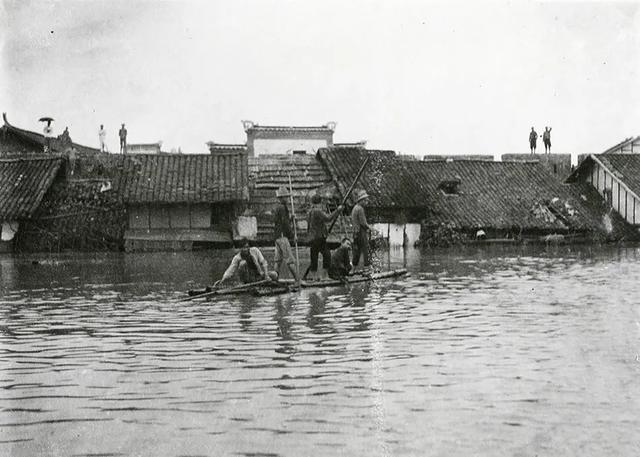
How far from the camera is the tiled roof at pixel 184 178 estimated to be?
27.3 metres

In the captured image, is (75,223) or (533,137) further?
(533,137)

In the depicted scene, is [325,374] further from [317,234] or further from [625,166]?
[625,166]

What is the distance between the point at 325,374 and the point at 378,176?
2418 centimetres

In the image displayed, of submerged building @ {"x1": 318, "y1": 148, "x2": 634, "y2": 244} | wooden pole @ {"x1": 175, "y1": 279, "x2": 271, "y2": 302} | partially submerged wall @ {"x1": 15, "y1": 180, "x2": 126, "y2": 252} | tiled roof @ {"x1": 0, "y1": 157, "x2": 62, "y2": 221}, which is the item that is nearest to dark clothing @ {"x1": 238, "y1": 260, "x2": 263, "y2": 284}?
wooden pole @ {"x1": 175, "y1": 279, "x2": 271, "y2": 302}

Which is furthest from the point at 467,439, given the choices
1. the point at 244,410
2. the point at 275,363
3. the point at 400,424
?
the point at 275,363

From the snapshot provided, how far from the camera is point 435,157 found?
37969mm

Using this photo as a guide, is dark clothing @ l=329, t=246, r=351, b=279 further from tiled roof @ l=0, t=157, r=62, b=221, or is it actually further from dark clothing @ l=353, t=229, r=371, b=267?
tiled roof @ l=0, t=157, r=62, b=221

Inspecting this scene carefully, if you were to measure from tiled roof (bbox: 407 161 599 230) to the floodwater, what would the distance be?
17.0 m

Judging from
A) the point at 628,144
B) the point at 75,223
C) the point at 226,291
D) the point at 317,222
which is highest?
the point at 628,144

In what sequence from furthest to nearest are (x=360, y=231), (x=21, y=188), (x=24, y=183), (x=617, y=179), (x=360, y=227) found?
1. (x=617, y=179)
2. (x=24, y=183)
3. (x=21, y=188)
4. (x=360, y=231)
5. (x=360, y=227)

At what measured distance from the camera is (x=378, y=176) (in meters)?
30.7

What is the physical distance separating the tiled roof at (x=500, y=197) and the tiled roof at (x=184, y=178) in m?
7.17

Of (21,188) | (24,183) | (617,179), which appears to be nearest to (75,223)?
(21,188)

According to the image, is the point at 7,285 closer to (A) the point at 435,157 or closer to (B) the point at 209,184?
(B) the point at 209,184
